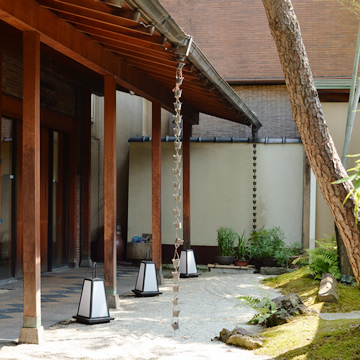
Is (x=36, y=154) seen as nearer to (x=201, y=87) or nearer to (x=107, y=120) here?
(x=107, y=120)

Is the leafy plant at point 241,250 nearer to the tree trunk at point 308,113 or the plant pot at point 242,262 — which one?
the plant pot at point 242,262

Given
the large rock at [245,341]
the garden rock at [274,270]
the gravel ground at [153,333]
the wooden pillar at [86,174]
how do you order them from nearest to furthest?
1. the gravel ground at [153,333]
2. the large rock at [245,341]
3. the garden rock at [274,270]
4. the wooden pillar at [86,174]

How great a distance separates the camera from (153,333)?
20.1 feet

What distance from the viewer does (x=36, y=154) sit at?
555 cm

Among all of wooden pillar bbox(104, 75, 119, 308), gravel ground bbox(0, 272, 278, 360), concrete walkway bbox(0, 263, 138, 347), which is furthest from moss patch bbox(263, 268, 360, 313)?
wooden pillar bbox(104, 75, 119, 308)

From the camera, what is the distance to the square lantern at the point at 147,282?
335 inches

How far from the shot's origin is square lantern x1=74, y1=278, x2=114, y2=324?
6.50m

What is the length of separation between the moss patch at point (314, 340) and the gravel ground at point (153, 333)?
0.93ft

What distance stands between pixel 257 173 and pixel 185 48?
7635 mm

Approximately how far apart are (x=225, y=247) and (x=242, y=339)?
6839 millimetres

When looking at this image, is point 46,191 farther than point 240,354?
Yes

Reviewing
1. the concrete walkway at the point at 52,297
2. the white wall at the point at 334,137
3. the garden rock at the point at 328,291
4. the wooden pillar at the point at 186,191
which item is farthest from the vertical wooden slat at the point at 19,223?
the white wall at the point at 334,137

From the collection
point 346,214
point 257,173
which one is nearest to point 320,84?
point 257,173

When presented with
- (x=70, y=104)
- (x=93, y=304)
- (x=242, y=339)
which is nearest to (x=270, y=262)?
(x=70, y=104)
